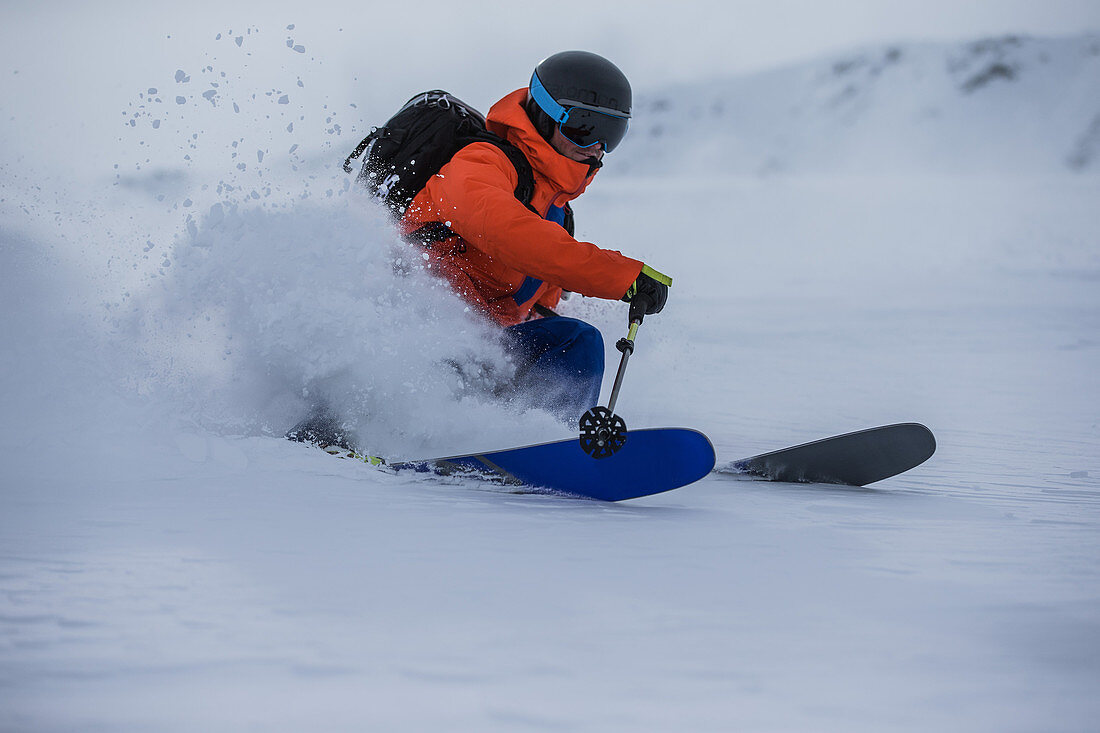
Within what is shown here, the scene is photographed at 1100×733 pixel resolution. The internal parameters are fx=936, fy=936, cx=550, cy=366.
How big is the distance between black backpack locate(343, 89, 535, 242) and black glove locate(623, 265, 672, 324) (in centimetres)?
55

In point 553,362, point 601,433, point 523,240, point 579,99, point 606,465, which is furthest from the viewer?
point 553,362

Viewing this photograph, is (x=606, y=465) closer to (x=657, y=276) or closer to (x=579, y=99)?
(x=657, y=276)

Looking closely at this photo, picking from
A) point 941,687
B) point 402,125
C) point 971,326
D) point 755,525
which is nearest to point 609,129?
point 402,125

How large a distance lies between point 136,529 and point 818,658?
161cm

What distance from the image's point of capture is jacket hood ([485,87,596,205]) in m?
3.50

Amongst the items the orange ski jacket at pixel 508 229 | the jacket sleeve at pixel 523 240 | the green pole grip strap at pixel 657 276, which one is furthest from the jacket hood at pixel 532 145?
the green pole grip strap at pixel 657 276

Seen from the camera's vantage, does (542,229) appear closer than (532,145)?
Yes

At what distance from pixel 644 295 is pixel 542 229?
420mm

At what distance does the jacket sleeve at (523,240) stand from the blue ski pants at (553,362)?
542 mm

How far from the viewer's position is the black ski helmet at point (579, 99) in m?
3.44

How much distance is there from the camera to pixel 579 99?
3.44m

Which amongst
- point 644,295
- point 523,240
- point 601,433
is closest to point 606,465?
point 601,433

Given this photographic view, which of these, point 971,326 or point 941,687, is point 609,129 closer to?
point 941,687

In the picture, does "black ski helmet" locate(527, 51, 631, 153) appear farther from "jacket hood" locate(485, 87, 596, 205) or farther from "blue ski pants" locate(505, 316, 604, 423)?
"blue ski pants" locate(505, 316, 604, 423)
